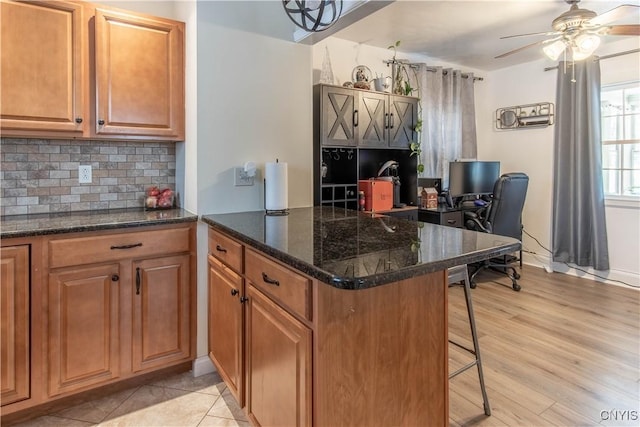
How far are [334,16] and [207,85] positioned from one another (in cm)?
84

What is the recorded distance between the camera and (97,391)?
1.99 m

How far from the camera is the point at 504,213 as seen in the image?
12.4 ft

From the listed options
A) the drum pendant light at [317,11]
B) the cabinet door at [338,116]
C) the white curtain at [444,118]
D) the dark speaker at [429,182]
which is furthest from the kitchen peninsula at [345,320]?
the white curtain at [444,118]

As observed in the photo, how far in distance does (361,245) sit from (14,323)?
1.62 m

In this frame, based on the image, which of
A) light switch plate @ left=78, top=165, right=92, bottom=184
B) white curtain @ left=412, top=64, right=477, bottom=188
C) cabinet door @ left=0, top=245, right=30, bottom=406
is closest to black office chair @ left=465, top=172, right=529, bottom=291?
white curtain @ left=412, top=64, right=477, bottom=188

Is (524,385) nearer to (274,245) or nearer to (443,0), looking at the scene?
(274,245)

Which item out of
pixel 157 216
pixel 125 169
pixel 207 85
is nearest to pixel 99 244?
pixel 157 216

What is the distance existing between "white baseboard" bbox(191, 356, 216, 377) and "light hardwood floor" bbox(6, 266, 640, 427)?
0.15 feet

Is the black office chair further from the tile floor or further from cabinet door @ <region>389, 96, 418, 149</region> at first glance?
the tile floor

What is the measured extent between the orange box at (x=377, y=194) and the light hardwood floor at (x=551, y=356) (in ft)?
3.56

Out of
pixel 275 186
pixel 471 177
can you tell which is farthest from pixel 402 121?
pixel 275 186

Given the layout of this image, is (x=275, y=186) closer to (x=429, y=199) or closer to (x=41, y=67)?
(x=41, y=67)

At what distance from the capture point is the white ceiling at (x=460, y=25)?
9.72ft

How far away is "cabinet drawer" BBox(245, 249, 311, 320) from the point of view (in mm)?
1164
